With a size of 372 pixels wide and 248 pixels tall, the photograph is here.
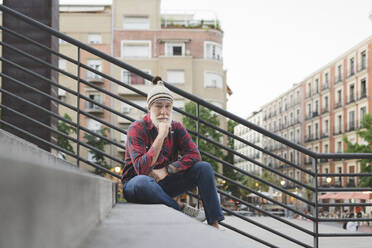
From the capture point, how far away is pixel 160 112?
3145mm

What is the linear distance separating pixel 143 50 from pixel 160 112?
33.5 metres

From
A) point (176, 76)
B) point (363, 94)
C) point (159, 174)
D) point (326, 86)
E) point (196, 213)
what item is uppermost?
point (326, 86)

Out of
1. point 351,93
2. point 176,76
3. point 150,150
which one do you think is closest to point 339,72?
point 351,93

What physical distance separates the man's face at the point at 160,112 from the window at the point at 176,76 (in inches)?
1252

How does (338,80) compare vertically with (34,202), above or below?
above

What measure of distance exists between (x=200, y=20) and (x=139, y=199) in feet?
116

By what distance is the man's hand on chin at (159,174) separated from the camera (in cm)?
306

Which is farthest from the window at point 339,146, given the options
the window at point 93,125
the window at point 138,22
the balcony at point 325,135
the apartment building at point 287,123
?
the window at point 93,125

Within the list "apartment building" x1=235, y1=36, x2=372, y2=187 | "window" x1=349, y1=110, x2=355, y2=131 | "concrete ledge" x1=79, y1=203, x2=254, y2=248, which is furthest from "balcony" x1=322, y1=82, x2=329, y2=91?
"concrete ledge" x1=79, y1=203, x2=254, y2=248

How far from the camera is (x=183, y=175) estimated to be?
10.2 ft

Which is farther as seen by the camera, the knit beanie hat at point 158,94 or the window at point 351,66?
the window at point 351,66

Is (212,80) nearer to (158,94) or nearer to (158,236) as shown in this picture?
(158,94)

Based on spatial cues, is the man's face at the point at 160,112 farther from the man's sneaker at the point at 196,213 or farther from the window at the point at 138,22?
the window at the point at 138,22

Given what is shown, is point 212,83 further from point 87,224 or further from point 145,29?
point 87,224
